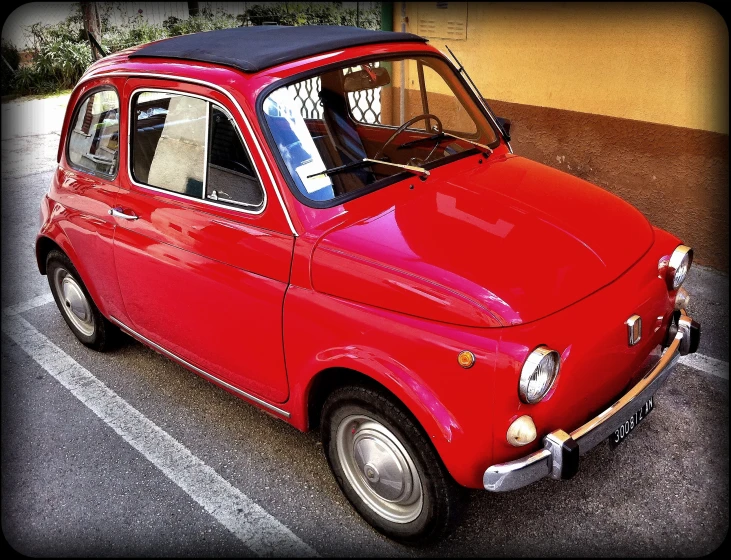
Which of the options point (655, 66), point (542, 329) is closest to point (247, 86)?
point (542, 329)

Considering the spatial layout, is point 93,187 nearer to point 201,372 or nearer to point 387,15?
point 201,372

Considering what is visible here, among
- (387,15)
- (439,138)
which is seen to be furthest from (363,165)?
(387,15)

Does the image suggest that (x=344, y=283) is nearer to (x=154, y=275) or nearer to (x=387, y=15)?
(x=154, y=275)

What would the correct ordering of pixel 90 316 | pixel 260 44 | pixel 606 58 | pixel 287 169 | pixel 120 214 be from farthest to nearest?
pixel 606 58 < pixel 90 316 < pixel 120 214 < pixel 260 44 < pixel 287 169

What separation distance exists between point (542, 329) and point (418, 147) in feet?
4.42

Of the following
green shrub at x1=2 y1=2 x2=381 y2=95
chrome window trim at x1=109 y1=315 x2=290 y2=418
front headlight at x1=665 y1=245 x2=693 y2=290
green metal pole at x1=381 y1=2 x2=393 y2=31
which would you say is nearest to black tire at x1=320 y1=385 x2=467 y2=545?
chrome window trim at x1=109 y1=315 x2=290 y2=418

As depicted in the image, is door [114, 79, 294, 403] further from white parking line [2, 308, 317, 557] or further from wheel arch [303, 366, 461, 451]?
white parking line [2, 308, 317, 557]

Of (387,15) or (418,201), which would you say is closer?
(418,201)

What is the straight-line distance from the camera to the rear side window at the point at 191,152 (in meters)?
3.12

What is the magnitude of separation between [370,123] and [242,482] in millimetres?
1931

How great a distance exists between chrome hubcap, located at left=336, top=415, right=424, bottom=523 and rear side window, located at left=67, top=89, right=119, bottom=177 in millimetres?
2076

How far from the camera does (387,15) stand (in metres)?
7.20

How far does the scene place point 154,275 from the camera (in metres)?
3.54

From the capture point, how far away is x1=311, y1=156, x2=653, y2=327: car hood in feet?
8.26
